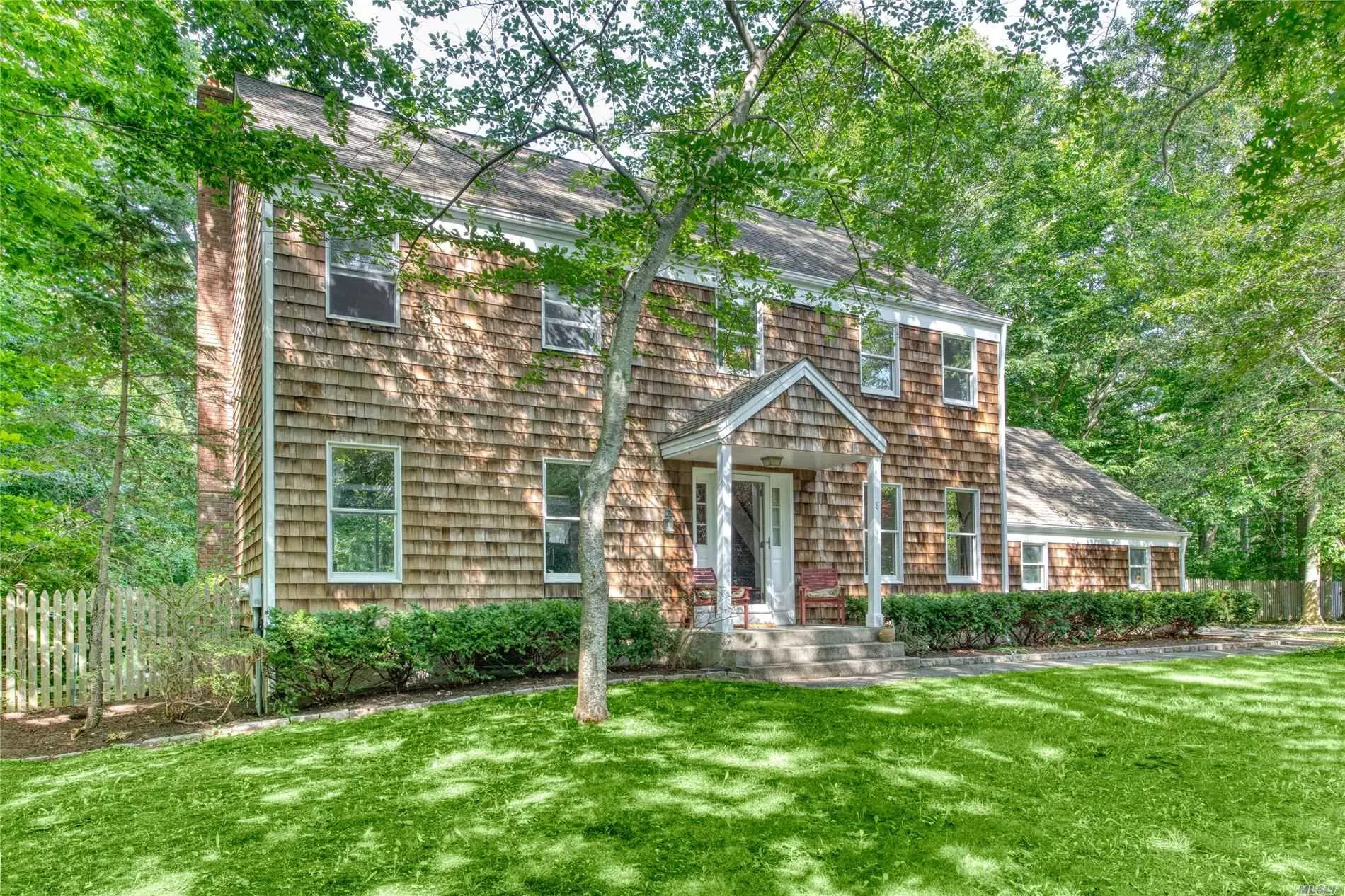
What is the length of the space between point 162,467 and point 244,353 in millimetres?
3314

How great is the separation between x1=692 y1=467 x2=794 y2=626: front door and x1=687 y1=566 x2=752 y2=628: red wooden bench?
0.39 metres

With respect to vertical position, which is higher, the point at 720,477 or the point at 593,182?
the point at 593,182

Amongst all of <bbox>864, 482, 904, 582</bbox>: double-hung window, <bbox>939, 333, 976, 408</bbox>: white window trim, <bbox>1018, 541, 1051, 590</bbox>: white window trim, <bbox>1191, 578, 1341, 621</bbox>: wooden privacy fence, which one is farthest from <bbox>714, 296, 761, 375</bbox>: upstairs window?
<bbox>1191, 578, 1341, 621</bbox>: wooden privacy fence

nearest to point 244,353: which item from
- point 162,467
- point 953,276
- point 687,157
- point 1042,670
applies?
point 162,467

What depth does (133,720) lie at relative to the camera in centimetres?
823

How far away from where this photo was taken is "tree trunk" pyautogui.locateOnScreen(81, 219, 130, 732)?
25.1ft

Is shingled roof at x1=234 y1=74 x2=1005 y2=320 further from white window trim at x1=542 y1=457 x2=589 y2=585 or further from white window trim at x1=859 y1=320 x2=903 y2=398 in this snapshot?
white window trim at x1=542 y1=457 x2=589 y2=585

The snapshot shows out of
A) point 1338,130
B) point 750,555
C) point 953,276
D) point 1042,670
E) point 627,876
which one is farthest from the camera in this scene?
point 953,276

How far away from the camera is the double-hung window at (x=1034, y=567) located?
57.1 ft

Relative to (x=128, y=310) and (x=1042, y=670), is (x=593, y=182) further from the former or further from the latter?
(x=1042, y=670)

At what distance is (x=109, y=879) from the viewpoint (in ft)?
11.7

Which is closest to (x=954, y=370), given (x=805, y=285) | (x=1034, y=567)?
(x=805, y=285)

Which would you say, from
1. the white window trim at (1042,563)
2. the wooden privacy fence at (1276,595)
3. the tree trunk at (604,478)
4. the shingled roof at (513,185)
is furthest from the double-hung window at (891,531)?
the wooden privacy fence at (1276,595)

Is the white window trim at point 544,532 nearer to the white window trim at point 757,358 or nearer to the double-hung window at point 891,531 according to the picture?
the white window trim at point 757,358
